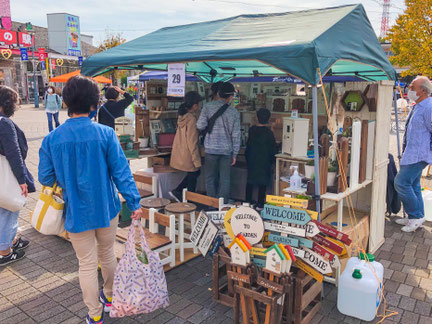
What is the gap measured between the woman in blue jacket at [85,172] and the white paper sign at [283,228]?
1.10 meters

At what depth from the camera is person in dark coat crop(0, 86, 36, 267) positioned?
3.62m

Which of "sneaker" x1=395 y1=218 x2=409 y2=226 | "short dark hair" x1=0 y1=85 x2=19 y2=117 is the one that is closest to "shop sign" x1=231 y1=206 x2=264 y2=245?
"short dark hair" x1=0 y1=85 x2=19 y2=117

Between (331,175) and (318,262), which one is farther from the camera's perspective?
(331,175)

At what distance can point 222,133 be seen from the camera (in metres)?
4.86

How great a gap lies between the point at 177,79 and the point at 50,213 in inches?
93.6

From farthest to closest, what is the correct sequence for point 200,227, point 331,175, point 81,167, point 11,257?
1. point 11,257
2. point 331,175
3. point 200,227
4. point 81,167

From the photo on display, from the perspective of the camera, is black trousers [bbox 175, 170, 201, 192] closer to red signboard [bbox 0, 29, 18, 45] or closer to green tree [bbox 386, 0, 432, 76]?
green tree [bbox 386, 0, 432, 76]

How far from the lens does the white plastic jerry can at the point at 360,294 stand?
10.2ft

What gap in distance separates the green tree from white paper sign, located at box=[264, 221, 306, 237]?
60.1 feet

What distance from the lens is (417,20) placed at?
18.5m

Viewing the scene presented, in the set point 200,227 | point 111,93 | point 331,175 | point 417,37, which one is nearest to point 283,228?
point 200,227

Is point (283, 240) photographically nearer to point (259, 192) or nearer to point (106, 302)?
point (106, 302)

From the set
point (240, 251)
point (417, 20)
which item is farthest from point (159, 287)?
point (417, 20)

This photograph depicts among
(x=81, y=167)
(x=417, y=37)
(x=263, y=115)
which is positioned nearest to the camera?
(x=81, y=167)
